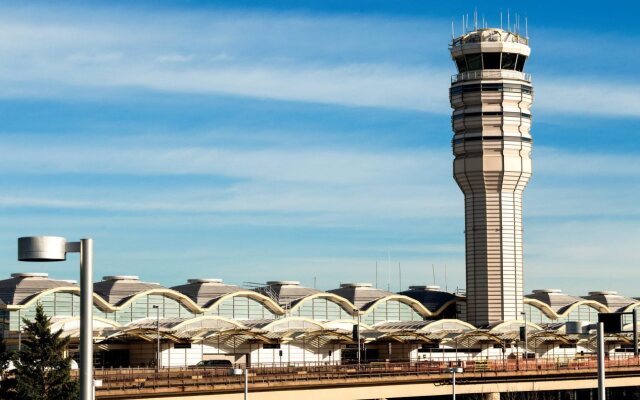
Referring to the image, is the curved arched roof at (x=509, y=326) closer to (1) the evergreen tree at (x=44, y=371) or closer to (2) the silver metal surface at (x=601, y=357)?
(1) the evergreen tree at (x=44, y=371)

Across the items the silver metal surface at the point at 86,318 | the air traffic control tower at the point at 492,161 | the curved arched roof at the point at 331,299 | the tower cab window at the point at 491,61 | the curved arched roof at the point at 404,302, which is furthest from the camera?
the tower cab window at the point at 491,61

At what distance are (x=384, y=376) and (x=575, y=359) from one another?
34870mm

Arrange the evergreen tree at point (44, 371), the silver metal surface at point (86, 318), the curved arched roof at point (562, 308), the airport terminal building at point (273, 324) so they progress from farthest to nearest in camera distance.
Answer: the curved arched roof at point (562, 308) → the airport terminal building at point (273, 324) → the evergreen tree at point (44, 371) → the silver metal surface at point (86, 318)

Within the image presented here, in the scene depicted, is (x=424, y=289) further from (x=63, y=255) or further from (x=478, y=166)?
(x=63, y=255)

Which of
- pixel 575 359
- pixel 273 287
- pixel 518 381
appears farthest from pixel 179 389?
pixel 273 287

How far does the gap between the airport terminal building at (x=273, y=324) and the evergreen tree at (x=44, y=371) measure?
81.3 feet

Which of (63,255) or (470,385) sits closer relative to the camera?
(63,255)

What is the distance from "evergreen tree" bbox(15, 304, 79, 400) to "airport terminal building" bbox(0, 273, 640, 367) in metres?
24.8

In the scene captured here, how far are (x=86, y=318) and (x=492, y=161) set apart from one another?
15366cm

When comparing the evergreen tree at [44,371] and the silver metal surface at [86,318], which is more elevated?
the silver metal surface at [86,318]

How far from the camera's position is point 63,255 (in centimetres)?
1962

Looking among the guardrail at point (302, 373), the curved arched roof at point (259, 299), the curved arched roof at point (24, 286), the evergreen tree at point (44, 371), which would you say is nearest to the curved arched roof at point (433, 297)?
the curved arched roof at point (259, 299)

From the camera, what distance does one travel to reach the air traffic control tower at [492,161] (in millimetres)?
171000

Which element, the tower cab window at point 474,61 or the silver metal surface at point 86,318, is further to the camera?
the tower cab window at point 474,61
